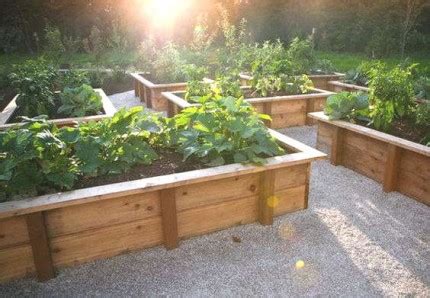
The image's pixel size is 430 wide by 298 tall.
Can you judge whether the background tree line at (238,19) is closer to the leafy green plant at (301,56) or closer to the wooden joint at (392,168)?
the leafy green plant at (301,56)

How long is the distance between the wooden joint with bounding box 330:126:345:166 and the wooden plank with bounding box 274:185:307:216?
1.27m

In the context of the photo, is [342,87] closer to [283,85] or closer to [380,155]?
[283,85]

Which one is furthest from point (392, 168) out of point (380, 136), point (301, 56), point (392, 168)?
point (301, 56)

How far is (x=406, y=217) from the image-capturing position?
11.1ft

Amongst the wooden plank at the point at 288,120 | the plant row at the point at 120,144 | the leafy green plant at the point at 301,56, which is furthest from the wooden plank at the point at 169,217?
the leafy green plant at the point at 301,56

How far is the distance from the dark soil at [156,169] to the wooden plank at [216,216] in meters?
0.39

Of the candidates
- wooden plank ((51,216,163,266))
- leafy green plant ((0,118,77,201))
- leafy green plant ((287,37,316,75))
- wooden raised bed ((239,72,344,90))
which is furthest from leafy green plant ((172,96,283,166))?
wooden raised bed ((239,72,344,90))

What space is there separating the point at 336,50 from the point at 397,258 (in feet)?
50.4

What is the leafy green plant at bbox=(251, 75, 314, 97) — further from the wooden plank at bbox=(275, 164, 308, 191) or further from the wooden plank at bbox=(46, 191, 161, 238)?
the wooden plank at bbox=(46, 191, 161, 238)

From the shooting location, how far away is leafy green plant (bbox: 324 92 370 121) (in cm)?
445

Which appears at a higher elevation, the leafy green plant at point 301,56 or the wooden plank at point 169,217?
the leafy green plant at point 301,56

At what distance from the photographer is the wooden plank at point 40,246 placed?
2.47 m

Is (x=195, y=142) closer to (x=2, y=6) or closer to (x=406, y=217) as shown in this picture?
(x=406, y=217)

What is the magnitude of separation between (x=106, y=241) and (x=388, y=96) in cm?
329
